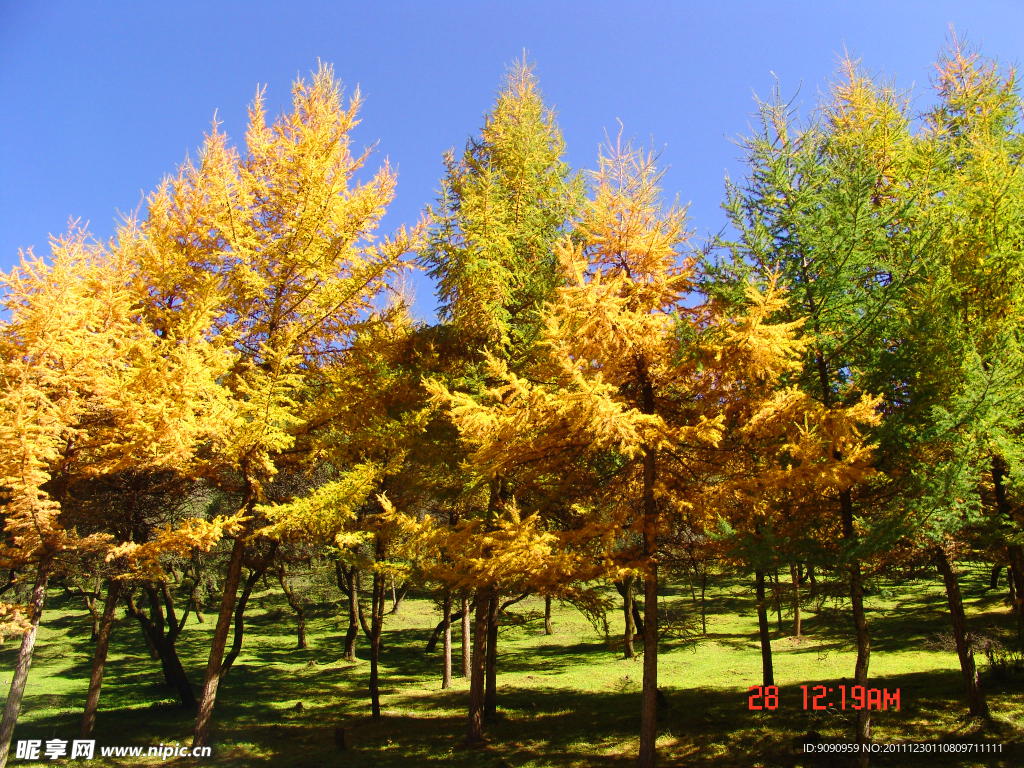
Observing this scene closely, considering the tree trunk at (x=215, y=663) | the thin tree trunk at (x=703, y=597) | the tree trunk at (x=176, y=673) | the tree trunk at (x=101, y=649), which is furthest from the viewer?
the tree trunk at (x=176, y=673)

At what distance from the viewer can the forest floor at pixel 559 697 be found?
1037 cm

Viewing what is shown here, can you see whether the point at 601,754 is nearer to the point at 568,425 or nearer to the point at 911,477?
the point at 568,425

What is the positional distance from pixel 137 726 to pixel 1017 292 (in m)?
21.3

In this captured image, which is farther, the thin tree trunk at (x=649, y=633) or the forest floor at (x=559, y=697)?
the forest floor at (x=559, y=697)

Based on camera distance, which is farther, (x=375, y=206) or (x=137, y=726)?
(x=137, y=726)

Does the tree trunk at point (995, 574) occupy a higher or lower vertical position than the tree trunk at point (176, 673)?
higher

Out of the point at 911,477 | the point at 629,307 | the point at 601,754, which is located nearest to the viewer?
the point at 911,477

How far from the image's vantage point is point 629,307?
31.0 feet

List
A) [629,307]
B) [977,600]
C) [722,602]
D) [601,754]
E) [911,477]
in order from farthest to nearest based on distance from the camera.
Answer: [722,602], [977,600], [601,754], [629,307], [911,477]

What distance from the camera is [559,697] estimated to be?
16625 millimetres

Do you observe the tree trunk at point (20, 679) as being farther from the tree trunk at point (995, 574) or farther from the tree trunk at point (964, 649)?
the tree trunk at point (995, 574)

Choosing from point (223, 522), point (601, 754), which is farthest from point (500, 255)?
point (601, 754)
